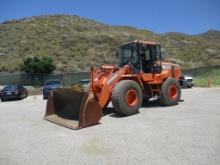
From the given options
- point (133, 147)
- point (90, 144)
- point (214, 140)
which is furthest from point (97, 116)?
point (214, 140)

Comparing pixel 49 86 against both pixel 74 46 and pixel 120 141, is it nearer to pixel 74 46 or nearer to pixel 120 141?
pixel 120 141

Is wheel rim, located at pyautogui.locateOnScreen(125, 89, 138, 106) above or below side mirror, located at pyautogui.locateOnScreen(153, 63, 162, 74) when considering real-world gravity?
below

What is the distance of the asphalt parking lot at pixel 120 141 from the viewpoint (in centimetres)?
598

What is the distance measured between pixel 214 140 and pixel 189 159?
5.25 feet

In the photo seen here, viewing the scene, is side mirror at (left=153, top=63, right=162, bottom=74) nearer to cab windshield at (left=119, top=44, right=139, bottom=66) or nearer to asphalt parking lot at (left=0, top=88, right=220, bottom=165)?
cab windshield at (left=119, top=44, right=139, bottom=66)

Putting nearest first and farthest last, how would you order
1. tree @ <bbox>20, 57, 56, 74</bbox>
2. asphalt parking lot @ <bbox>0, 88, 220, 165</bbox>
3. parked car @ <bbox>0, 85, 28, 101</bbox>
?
asphalt parking lot @ <bbox>0, 88, 220, 165</bbox>
parked car @ <bbox>0, 85, 28, 101</bbox>
tree @ <bbox>20, 57, 56, 74</bbox>

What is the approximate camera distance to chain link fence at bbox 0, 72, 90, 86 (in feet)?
118

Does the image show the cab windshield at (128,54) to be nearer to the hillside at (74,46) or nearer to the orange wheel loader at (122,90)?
the orange wheel loader at (122,90)

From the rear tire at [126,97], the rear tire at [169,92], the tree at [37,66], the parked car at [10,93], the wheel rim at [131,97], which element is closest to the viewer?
the rear tire at [126,97]

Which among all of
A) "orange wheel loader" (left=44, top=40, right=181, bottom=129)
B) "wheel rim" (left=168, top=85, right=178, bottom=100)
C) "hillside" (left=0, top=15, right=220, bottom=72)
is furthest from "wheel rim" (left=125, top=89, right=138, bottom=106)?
"hillside" (left=0, top=15, right=220, bottom=72)

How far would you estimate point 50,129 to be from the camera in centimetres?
909

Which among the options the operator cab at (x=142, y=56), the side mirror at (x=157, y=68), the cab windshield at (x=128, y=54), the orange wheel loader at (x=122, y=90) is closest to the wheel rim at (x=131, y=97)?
the orange wheel loader at (x=122, y=90)

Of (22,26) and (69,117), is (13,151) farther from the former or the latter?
(22,26)

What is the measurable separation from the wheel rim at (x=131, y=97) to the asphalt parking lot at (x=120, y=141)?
636 mm
